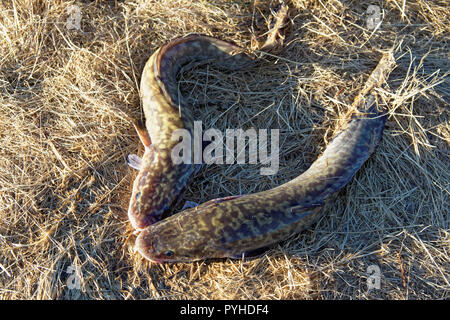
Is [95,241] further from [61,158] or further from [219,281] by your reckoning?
[219,281]

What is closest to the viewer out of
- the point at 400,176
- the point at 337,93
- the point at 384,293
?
the point at 384,293

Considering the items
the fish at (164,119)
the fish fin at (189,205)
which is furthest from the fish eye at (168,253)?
the fish fin at (189,205)

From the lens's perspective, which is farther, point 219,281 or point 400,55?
point 400,55

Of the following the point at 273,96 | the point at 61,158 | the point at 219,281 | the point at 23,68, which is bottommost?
the point at 219,281

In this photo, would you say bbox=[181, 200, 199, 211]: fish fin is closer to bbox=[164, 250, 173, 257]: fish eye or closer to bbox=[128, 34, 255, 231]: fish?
bbox=[128, 34, 255, 231]: fish

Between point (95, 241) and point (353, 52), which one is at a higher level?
point (353, 52)

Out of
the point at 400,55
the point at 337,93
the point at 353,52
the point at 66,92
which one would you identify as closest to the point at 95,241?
the point at 66,92
